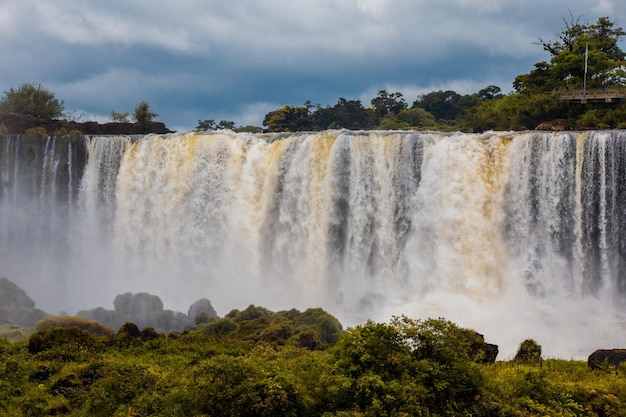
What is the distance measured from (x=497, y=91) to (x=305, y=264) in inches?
1777

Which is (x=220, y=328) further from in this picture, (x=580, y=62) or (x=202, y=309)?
(x=580, y=62)

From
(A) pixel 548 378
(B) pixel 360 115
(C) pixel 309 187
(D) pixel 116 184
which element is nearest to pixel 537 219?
(C) pixel 309 187

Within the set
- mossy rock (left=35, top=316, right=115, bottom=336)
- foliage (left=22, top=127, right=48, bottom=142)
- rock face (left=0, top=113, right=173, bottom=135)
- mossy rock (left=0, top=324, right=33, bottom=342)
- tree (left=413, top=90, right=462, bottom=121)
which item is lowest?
mossy rock (left=0, top=324, right=33, bottom=342)

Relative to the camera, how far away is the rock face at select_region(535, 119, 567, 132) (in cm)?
3547

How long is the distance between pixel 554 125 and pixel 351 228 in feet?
44.7

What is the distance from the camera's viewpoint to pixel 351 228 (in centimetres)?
2838

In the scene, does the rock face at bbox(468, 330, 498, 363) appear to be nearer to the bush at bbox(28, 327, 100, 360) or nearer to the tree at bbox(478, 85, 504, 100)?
the bush at bbox(28, 327, 100, 360)

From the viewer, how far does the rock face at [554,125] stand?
3547 centimetres

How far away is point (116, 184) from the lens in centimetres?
3291

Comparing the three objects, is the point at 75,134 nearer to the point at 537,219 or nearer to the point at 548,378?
the point at 537,219

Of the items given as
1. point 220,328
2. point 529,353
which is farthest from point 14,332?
point 529,353

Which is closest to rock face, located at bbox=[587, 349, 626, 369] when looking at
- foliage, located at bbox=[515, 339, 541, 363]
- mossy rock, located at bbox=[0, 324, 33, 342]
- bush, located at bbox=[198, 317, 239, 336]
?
foliage, located at bbox=[515, 339, 541, 363]

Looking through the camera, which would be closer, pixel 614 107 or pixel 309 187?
pixel 309 187

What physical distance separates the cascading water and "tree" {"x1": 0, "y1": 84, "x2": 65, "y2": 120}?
8602 millimetres
